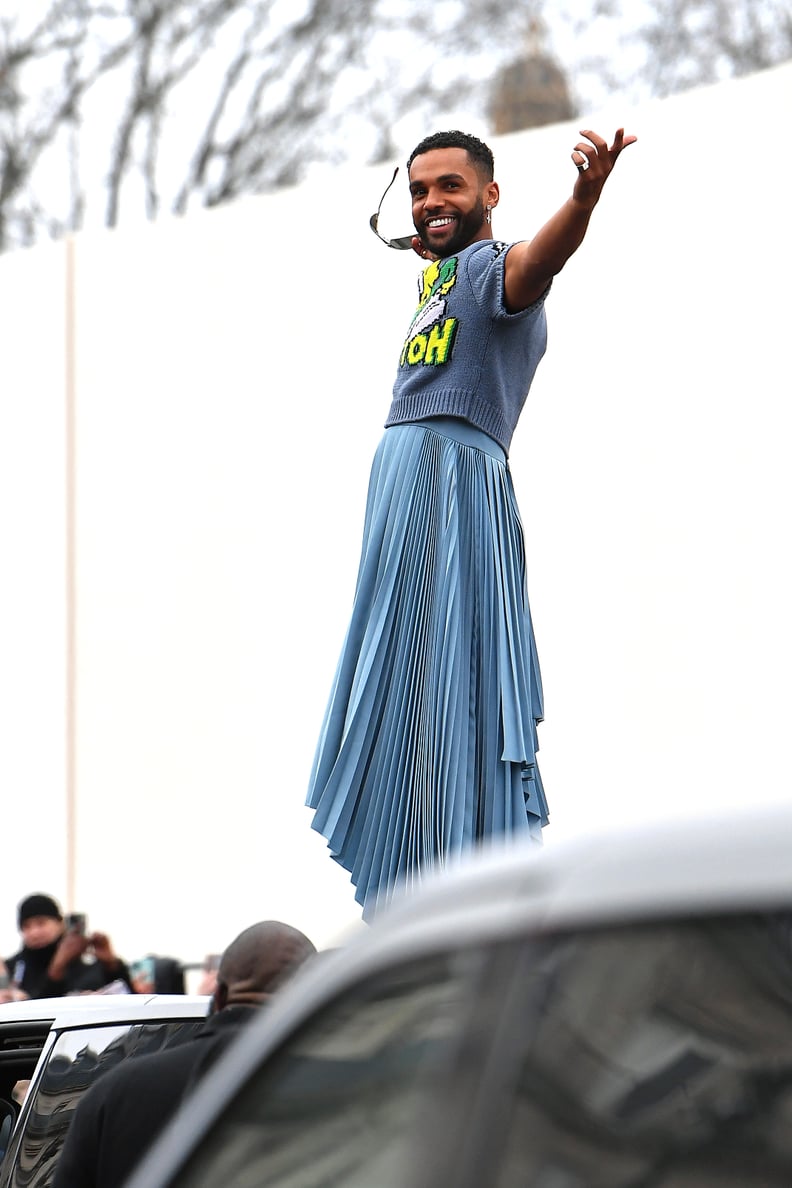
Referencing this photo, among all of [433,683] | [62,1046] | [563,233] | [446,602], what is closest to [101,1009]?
[62,1046]

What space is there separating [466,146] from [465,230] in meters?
0.15

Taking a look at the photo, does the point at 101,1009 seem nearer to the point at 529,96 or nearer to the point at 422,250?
the point at 422,250

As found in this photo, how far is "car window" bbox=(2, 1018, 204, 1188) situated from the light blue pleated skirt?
46 centimetres

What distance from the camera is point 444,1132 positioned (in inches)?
37.6

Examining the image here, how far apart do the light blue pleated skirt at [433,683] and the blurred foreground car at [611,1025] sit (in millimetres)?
1997

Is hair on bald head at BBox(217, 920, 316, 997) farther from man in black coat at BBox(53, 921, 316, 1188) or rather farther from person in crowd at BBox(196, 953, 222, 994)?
person in crowd at BBox(196, 953, 222, 994)

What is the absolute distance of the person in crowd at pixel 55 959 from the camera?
8352mm

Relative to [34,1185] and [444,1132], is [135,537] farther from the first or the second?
[444,1132]

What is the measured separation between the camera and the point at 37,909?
29.5 ft

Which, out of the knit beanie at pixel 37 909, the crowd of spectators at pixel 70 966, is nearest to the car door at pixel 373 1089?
the crowd of spectators at pixel 70 966

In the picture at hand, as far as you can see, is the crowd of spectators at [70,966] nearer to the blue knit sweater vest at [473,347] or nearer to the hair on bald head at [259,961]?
the blue knit sweater vest at [473,347]

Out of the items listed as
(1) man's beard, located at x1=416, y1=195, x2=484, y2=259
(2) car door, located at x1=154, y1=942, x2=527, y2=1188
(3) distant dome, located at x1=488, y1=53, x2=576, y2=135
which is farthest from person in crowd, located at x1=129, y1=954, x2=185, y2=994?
(2) car door, located at x1=154, y1=942, x2=527, y2=1188

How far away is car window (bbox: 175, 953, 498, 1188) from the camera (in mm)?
995

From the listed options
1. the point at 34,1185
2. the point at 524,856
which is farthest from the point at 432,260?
the point at 524,856
